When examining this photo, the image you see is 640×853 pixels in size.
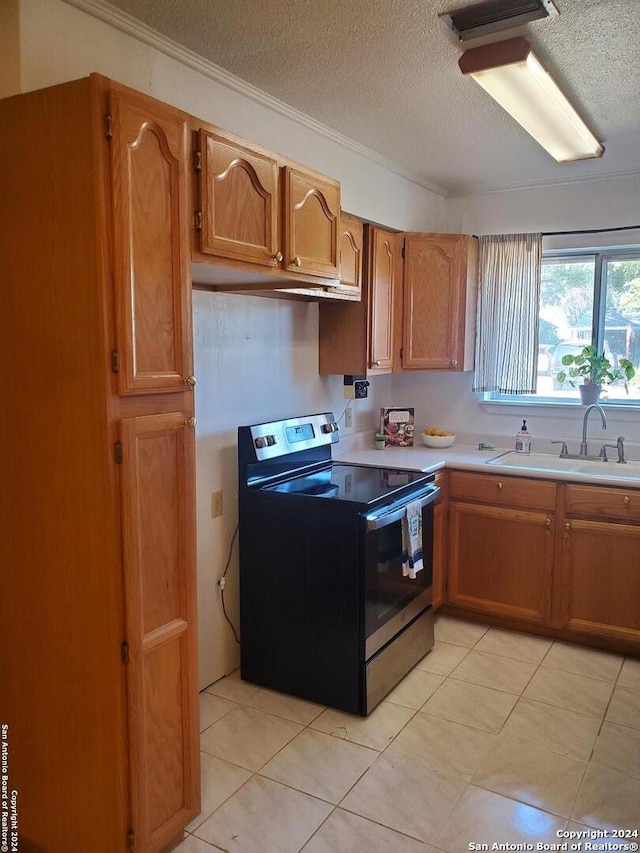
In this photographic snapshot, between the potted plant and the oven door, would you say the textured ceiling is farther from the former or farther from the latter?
the oven door

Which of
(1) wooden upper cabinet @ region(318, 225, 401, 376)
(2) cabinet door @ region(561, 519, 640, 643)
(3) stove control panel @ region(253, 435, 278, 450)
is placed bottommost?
(2) cabinet door @ region(561, 519, 640, 643)

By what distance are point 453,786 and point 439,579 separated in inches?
55.0

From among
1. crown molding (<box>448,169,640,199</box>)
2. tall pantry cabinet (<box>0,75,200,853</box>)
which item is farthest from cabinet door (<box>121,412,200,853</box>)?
crown molding (<box>448,169,640,199</box>)

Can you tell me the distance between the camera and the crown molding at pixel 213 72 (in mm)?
1990

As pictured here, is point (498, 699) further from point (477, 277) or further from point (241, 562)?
point (477, 277)

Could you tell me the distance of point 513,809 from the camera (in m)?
2.13

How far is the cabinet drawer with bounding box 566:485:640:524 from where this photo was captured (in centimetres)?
312

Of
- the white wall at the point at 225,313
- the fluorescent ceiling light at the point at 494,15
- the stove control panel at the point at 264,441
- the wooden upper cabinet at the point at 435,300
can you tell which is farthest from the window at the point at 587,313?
the fluorescent ceiling light at the point at 494,15

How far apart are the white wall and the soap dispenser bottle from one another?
1082 millimetres

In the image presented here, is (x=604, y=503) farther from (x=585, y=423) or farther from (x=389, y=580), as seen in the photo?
(x=389, y=580)

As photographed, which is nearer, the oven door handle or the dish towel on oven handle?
the oven door handle

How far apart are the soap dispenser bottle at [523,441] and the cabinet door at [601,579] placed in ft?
2.26

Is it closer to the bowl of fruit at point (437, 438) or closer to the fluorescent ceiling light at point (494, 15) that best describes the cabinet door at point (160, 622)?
the fluorescent ceiling light at point (494, 15)

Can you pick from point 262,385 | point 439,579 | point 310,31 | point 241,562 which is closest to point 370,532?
point 241,562
